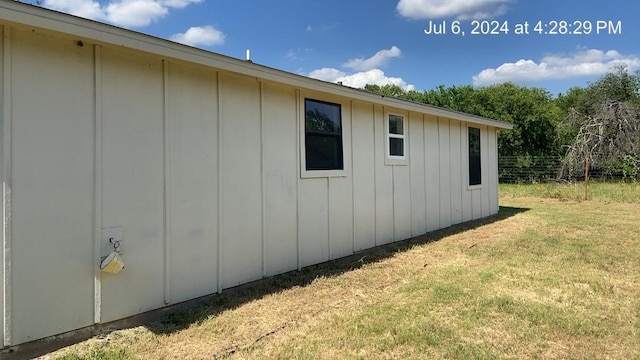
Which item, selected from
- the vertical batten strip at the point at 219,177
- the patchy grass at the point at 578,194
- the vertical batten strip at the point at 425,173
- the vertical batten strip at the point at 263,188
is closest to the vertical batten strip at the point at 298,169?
the vertical batten strip at the point at 263,188

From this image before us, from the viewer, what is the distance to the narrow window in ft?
20.4

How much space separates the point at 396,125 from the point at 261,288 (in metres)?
3.74

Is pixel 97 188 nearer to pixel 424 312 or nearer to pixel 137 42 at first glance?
pixel 137 42

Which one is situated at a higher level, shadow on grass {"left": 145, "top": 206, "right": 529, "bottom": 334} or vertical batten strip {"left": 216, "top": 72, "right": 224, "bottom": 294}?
vertical batten strip {"left": 216, "top": 72, "right": 224, "bottom": 294}

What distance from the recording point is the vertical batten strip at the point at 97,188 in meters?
2.86

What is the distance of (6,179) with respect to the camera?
2471 mm

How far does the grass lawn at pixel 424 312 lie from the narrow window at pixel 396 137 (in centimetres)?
164

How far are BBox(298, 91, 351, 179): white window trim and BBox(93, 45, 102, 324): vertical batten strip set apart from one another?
224cm

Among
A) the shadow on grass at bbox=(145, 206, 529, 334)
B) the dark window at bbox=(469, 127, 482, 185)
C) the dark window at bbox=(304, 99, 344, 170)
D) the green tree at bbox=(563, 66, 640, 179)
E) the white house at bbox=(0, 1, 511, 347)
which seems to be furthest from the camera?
the green tree at bbox=(563, 66, 640, 179)

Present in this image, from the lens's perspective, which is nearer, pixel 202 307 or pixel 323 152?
pixel 202 307

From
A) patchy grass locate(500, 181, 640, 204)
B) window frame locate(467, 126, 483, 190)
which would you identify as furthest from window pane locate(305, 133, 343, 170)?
patchy grass locate(500, 181, 640, 204)

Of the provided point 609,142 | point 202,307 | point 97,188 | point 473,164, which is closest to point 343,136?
point 202,307

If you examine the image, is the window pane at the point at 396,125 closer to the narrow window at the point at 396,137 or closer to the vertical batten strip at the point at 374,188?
the narrow window at the point at 396,137

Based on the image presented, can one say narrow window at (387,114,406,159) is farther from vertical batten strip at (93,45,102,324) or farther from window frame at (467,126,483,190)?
vertical batten strip at (93,45,102,324)
